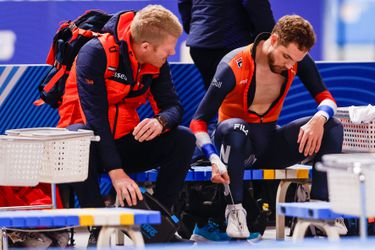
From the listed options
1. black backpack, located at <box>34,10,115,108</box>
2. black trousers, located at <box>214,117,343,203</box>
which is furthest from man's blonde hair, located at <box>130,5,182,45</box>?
black trousers, located at <box>214,117,343,203</box>

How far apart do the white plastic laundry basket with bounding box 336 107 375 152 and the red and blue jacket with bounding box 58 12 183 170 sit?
1.07 meters

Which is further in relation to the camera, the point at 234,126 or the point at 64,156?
the point at 234,126

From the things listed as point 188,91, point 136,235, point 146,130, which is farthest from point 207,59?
point 136,235

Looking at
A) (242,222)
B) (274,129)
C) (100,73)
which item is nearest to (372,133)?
(274,129)

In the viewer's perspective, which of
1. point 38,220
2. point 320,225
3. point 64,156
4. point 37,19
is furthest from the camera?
point 37,19

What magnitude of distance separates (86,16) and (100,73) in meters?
0.68

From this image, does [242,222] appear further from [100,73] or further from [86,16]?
[86,16]

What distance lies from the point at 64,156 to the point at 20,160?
21cm

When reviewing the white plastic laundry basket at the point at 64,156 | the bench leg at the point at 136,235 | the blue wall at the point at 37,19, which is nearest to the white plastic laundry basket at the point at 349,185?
the bench leg at the point at 136,235

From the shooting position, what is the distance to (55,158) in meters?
4.94

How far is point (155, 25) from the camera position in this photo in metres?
5.27

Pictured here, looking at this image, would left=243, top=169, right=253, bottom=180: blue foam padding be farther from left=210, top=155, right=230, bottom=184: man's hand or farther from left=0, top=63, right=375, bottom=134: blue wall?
left=0, top=63, right=375, bottom=134: blue wall

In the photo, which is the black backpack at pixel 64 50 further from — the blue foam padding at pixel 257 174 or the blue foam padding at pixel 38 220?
the blue foam padding at pixel 38 220

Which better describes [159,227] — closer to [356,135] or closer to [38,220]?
[38,220]
